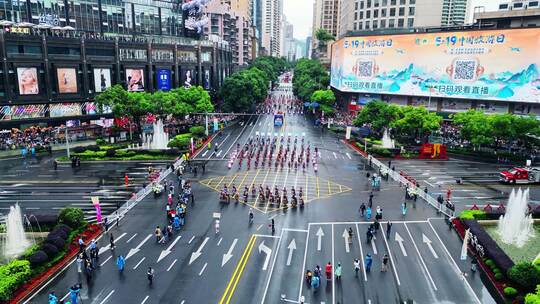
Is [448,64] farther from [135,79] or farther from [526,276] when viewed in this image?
[135,79]

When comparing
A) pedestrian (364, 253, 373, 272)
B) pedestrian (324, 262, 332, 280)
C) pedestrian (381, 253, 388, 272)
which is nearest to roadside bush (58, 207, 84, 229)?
pedestrian (324, 262, 332, 280)

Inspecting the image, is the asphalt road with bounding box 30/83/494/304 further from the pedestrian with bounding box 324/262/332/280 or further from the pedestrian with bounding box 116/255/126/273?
the pedestrian with bounding box 116/255/126/273

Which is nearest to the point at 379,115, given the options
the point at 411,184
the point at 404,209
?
the point at 411,184

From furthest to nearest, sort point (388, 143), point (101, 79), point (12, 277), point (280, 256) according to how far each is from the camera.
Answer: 1. point (101, 79)
2. point (388, 143)
3. point (280, 256)
4. point (12, 277)

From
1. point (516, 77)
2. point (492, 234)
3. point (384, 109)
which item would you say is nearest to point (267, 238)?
point (492, 234)

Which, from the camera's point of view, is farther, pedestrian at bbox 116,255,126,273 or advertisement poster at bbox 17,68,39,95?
advertisement poster at bbox 17,68,39,95

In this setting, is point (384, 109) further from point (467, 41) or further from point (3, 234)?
point (3, 234)
